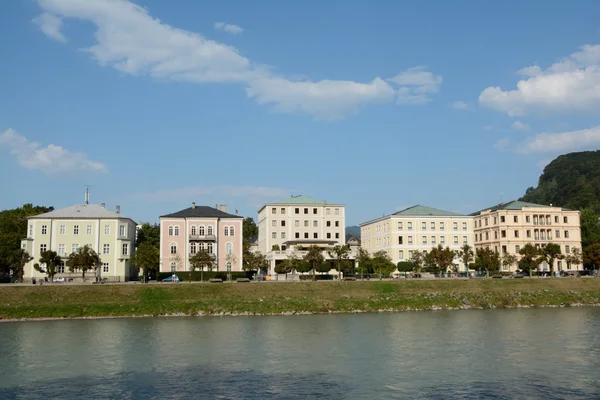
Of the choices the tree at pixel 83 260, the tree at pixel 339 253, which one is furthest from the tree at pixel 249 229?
the tree at pixel 83 260

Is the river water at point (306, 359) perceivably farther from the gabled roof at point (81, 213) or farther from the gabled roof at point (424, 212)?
the gabled roof at point (424, 212)

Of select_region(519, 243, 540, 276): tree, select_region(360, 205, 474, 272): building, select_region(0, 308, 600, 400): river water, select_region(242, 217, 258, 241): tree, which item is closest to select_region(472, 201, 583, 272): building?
select_region(360, 205, 474, 272): building

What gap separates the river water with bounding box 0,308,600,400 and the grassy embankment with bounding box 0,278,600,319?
27.8ft

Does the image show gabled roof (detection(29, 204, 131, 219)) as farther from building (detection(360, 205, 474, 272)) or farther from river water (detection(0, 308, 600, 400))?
building (detection(360, 205, 474, 272))

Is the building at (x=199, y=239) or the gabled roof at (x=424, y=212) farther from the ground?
the gabled roof at (x=424, y=212)

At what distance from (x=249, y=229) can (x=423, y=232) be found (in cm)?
6417

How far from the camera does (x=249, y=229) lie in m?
158

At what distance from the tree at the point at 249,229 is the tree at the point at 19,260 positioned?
75619 mm

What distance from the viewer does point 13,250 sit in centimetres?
8906

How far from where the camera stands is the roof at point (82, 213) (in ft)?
284

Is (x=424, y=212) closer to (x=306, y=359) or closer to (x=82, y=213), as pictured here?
(x=82, y=213)

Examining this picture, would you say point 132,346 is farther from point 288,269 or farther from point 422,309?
point 288,269

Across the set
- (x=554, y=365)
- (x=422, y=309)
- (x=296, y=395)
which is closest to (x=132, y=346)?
(x=296, y=395)

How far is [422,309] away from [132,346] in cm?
3554
